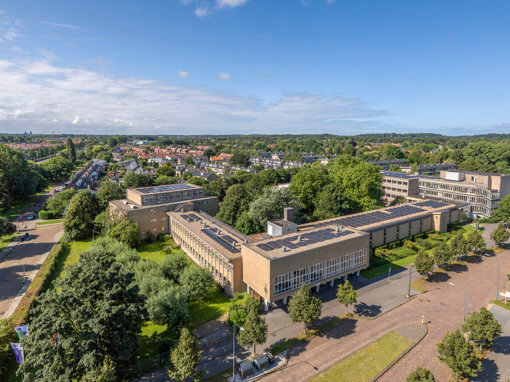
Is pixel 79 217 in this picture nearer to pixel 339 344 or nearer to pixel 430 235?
pixel 339 344

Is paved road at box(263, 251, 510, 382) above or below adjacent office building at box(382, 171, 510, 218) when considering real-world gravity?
below

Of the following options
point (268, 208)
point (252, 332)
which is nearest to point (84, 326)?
point (252, 332)

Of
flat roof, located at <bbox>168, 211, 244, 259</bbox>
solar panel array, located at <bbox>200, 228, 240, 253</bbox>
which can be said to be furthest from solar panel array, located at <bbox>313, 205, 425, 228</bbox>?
solar panel array, located at <bbox>200, 228, 240, 253</bbox>

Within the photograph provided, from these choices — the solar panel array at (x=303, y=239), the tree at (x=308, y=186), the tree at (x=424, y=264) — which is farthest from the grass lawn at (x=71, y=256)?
the tree at (x=424, y=264)

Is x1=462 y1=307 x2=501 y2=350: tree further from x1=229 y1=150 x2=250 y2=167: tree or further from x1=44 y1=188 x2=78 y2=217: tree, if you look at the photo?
x1=229 y1=150 x2=250 y2=167: tree

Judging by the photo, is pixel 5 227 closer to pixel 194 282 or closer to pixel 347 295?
pixel 194 282

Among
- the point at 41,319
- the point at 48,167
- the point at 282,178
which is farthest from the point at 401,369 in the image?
the point at 48,167
